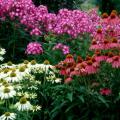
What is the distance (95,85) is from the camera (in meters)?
5.57

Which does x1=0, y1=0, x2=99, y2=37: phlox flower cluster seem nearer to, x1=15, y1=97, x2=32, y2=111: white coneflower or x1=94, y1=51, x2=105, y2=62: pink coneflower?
x1=94, y1=51, x2=105, y2=62: pink coneflower

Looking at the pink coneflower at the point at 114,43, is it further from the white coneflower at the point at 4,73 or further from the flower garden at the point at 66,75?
the white coneflower at the point at 4,73

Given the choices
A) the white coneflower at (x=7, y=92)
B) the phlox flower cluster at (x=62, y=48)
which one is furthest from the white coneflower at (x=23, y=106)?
the phlox flower cluster at (x=62, y=48)

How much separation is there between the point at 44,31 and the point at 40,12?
301 mm

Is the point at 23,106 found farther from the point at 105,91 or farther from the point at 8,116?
the point at 105,91

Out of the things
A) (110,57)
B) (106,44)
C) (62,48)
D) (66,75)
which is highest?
(62,48)

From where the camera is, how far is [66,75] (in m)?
5.78

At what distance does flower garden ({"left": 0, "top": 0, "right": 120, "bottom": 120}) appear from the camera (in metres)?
5.34

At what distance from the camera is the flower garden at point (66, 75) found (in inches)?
210

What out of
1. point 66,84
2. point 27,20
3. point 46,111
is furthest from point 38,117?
point 27,20

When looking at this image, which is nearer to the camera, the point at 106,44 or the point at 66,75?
the point at 106,44

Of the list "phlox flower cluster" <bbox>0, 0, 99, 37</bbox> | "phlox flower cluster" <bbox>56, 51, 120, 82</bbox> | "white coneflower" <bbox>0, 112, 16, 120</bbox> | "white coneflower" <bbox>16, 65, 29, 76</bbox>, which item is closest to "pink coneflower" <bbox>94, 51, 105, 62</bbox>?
"phlox flower cluster" <bbox>56, 51, 120, 82</bbox>

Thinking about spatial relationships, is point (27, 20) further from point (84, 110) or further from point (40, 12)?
point (84, 110)

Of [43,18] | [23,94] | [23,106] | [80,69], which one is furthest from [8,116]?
[43,18]
